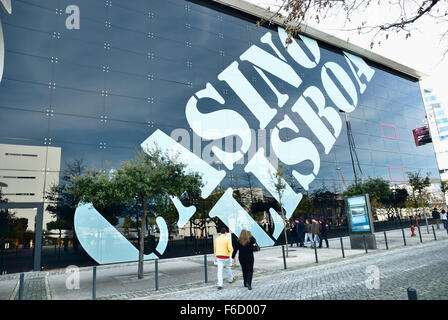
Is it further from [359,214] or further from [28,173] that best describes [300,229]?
[28,173]

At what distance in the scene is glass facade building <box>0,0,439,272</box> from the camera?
529 inches

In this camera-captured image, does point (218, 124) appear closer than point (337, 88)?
Yes

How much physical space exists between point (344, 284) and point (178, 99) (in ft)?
45.3

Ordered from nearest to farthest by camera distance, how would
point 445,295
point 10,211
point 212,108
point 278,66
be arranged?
point 445,295 < point 10,211 < point 212,108 < point 278,66

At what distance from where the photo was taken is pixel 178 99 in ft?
57.8

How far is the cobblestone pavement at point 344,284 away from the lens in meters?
6.15

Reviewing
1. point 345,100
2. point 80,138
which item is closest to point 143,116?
point 80,138

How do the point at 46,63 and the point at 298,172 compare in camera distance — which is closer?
the point at 46,63

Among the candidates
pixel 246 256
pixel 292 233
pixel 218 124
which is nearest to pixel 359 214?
pixel 292 233

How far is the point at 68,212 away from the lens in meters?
13.2

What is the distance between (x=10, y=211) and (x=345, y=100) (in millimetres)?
26346

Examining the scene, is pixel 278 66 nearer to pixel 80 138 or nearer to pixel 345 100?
pixel 345 100

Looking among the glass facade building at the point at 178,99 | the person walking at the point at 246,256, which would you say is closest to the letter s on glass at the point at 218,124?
the glass facade building at the point at 178,99

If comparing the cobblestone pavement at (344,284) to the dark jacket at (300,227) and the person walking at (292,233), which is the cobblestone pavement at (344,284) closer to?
the dark jacket at (300,227)
